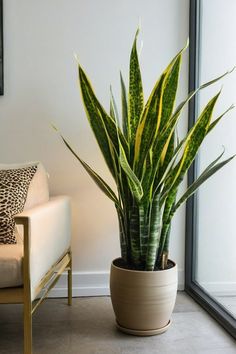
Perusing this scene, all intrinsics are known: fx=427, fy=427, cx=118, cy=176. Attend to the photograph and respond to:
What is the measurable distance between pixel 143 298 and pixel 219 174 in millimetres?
796

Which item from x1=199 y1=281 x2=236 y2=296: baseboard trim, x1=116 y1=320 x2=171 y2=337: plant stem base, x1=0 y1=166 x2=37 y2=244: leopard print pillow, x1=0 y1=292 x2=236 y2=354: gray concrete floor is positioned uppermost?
x1=0 y1=166 x2=37 y2=244: leopard print pillow

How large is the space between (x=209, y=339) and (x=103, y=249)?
86cm

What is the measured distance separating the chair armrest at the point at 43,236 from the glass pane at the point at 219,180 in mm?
816

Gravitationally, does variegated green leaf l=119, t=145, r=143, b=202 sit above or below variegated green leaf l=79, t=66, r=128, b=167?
below

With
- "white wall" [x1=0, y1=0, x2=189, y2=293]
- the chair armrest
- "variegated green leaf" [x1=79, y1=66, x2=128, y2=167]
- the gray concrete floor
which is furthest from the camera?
"white wall" [x1=0, y1=0, x2=189, y2=293]

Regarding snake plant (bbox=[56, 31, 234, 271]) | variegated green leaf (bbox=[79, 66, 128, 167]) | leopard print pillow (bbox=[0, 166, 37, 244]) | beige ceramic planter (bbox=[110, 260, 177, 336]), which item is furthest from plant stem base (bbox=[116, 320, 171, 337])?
variegated green leaf (bbox=[79, 66, 128, 167])

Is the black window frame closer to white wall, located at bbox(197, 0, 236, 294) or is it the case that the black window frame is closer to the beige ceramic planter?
white wall, located at bbox(197, 0, 236, 294)

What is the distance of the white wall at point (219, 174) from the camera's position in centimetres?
214

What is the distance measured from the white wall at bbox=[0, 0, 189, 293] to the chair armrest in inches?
14.3

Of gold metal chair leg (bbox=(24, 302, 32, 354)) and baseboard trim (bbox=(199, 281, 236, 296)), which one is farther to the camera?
baseboard trim (bbox=(199, 281, 236, 296))

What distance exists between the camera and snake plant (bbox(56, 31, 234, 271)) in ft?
6.11

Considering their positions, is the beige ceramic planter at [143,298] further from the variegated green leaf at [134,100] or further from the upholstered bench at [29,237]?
the variegated green leaf at [134,100]

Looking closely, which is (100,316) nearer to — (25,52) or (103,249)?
(103,249)

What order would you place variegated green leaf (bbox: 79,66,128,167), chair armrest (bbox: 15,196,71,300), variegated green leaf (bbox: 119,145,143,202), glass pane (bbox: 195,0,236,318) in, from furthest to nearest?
glass pane (bbox: 195,0,236,318)
variegated green leaf (bbox: 79,66,128,167)
variegated green leaf (bbox: 119,145,143,202)
chair armrest (bbox: 15,196,71,300)
